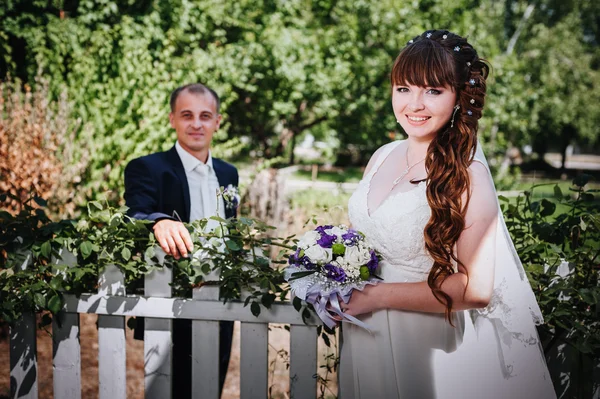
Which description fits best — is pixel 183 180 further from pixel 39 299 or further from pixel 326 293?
pixel 326 293

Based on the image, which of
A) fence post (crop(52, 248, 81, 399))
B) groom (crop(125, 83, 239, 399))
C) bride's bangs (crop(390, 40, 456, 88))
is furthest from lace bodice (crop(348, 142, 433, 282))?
fence post (crop(52, 248, 81, 399))

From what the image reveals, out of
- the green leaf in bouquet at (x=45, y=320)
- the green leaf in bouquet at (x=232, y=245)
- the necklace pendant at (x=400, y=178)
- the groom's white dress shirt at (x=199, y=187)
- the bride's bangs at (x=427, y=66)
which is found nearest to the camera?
the bride's bangs at (x=427, y=66)

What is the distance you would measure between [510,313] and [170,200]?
6.07ft

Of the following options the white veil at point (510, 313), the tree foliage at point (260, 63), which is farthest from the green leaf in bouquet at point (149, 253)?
the tree foliage at point (260, 63)

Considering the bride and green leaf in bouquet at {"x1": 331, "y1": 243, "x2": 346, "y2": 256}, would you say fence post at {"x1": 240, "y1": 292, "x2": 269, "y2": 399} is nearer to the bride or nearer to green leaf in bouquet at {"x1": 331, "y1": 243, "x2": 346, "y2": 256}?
the bride

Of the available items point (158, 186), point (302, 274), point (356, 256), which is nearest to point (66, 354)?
point (158, 186)

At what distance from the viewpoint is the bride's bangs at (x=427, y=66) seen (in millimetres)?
1791

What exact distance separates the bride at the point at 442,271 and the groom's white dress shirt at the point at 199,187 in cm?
128

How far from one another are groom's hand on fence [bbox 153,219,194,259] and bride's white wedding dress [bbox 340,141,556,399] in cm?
77

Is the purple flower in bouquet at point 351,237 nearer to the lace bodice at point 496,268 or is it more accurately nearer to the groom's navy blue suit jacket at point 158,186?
the lace bodice at point 496,268

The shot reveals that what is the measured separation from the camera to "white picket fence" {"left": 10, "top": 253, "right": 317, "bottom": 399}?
7.38ft

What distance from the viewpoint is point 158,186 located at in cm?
284

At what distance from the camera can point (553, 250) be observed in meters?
2.27

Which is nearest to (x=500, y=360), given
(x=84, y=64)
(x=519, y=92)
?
(x=84, y=64)
